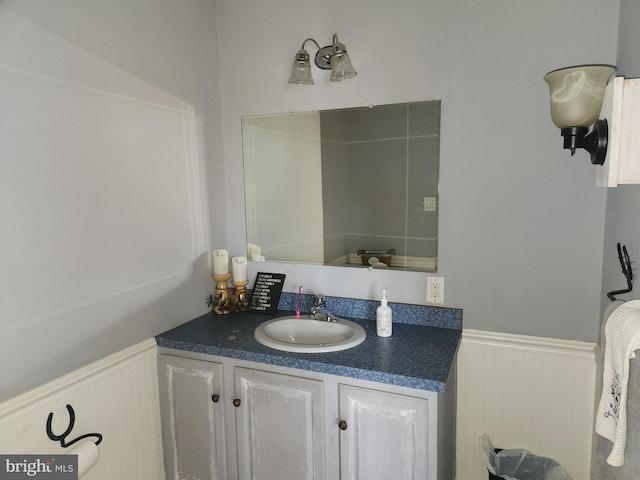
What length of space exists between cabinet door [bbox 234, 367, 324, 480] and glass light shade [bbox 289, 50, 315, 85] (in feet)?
4.11

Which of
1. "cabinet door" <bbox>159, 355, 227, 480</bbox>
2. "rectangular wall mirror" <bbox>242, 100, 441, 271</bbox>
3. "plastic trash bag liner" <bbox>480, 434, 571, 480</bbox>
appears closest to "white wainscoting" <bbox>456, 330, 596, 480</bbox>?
"plastic trash bag liner" <bbox>480, 434, 571, 480</bbox>

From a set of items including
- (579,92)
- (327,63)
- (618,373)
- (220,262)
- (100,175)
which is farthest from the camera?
(220,262)

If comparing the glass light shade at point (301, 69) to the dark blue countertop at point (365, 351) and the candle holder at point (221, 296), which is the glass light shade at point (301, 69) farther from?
the dark blue countertop at point (365, 351)

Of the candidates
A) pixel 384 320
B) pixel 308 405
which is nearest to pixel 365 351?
pixel 384 320

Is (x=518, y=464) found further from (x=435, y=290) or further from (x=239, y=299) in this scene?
(x=239, y=299)

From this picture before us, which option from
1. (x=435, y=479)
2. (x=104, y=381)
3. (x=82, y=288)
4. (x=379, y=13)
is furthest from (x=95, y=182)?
(x=435, y=479)

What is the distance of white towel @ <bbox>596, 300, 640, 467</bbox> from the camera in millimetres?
894

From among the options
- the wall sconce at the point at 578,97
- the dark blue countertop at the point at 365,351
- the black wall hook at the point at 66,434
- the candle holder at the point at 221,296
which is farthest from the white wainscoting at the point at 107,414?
the wall sconce at the point at 578,97

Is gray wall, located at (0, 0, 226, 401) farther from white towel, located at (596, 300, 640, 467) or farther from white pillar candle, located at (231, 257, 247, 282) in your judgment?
white towel, located at (596, 300, 640, 467)

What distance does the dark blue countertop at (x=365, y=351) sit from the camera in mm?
1451

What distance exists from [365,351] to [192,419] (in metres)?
0.82

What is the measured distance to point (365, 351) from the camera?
1626mm

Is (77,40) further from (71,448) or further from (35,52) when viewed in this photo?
(71,448)

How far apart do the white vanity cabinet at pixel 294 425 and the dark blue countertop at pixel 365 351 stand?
0.04m
